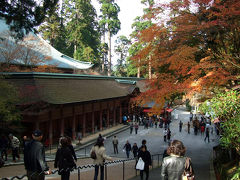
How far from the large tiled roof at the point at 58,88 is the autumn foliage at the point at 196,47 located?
7231 millimetres

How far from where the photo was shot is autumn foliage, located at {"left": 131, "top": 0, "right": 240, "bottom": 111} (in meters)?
10.0

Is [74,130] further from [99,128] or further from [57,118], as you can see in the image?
[99,128]

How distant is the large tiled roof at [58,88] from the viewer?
16109 mm

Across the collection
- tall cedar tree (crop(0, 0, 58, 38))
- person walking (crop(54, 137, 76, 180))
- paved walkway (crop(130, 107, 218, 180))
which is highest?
tall cedar tree (crop(0, 0, 58, 38))

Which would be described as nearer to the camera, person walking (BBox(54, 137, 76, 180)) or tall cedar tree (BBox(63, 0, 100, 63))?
person walking (BBox(54, 137, 76, 180))

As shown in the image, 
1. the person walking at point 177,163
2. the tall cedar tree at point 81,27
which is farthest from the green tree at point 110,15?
the person walking at point 177,163

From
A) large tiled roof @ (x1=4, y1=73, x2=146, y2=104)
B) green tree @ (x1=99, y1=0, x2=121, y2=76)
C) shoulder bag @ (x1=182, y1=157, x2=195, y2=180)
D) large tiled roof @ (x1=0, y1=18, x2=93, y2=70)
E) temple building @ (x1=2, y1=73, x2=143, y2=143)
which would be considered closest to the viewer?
shoulder bag @ (x1=182, y1=157, x2=195, y2=180)

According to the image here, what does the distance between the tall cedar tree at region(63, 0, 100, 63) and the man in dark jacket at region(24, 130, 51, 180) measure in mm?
41873

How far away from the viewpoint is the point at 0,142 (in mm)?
11352

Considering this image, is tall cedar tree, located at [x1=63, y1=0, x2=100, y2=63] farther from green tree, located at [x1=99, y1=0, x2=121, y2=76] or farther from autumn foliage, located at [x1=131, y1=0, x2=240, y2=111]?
autumn foliage, located at [x1=131, y1=0, x2=240, y2=111]

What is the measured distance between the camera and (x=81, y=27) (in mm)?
46531

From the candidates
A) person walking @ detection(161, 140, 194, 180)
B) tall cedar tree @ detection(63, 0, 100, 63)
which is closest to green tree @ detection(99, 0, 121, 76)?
tall cedar tree @ detection(63, 0, 100, 63)

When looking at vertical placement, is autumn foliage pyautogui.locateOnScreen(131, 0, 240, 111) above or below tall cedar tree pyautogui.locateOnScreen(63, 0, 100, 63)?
below

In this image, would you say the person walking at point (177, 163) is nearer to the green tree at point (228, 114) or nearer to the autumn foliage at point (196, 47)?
the green tree at point (228, 114)
